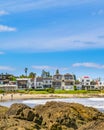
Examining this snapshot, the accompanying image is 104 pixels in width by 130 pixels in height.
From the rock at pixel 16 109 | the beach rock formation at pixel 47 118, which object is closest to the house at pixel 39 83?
the beach rock formation at pixel 47 118

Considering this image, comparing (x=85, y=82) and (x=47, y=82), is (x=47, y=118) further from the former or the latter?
(x=85, y=82)

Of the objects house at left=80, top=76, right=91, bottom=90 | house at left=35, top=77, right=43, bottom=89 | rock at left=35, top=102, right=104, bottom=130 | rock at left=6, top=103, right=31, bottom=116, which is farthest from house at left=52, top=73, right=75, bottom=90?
rock at left=6, top=103, right=31, bottom=116

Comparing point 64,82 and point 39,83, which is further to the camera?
point 64,82

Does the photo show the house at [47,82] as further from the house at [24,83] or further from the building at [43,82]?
the house at [24,83]

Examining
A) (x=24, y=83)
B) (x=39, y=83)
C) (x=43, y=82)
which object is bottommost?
(x=39, y=83)

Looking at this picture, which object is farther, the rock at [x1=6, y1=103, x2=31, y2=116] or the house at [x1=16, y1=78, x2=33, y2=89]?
the house at [x1=16, y1=78, x2=33, y2=89]

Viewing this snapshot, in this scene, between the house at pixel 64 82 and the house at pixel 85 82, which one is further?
the house at pixel 85 82

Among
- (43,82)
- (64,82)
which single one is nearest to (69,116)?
(43,82)

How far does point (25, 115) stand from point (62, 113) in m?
2.48

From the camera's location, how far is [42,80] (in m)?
141

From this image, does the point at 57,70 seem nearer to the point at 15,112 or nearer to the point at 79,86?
the point at 79,86

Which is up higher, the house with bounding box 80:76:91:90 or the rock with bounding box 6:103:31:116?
the house with bounding box 80:76:91:90

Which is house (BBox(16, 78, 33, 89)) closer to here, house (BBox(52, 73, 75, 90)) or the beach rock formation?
house (BBox(52, 73, 75, 90))

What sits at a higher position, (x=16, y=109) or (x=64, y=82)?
(x=64, y=82)
